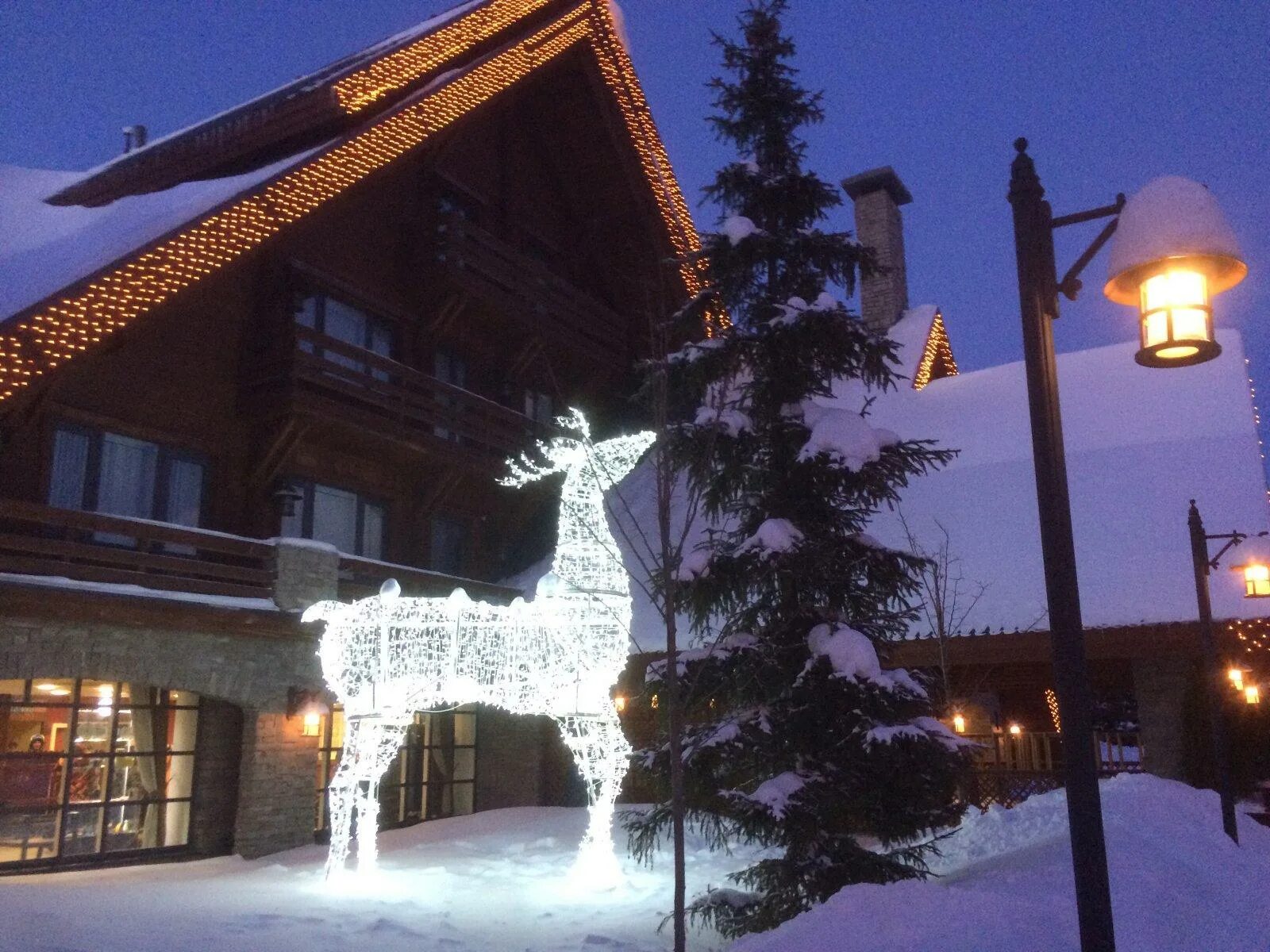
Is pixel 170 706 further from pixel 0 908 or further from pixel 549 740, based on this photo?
pixel 549 740

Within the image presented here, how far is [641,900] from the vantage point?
34.7 feet

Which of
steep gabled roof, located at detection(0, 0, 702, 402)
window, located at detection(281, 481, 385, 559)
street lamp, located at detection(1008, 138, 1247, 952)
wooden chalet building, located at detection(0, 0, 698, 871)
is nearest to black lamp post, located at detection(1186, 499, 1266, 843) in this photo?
steep gabled roof, located at detection(0, 0, 702, 402)

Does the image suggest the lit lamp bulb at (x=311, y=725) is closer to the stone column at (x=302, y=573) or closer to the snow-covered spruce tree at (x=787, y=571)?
the stone column at (x=302, y=573)

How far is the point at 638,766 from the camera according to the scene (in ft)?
28.0

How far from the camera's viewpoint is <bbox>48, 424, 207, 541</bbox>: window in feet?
40.7

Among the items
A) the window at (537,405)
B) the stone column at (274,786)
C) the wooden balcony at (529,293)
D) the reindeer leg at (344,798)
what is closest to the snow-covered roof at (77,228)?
the wooden balcony at (529,293)

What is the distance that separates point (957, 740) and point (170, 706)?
998 centimetres

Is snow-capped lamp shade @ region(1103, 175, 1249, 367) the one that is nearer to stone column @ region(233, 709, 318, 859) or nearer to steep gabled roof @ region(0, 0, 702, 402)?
steep gabled roof @ region(0, 0, 702, 402)

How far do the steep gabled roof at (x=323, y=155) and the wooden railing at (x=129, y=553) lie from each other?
2.05 meters

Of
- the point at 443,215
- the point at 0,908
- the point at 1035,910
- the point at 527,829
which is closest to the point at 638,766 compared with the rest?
the point at 1035,910

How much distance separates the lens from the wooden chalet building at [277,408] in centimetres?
1152

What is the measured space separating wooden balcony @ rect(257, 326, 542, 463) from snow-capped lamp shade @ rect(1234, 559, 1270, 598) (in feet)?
35.5

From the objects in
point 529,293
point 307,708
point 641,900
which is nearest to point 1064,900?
point 641,900

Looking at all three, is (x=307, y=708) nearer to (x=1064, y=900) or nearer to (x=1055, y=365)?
(x=1064, y=900)
